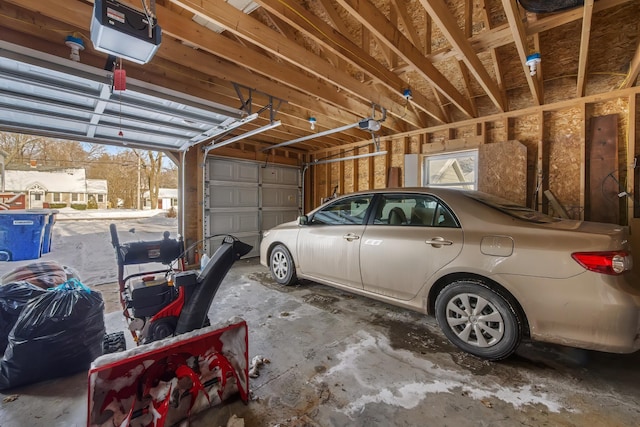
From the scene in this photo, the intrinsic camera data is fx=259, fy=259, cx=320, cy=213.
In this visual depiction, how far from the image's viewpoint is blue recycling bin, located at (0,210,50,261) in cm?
400

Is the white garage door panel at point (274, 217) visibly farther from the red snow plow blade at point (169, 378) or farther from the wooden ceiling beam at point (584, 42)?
the wooden ceiling beam at point (584, 42)

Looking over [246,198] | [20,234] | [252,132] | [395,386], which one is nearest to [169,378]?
[395,386]

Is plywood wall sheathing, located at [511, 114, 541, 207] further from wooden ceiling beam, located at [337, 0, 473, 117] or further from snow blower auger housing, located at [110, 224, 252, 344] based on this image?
snow blower auger housing, located at [110, 224, 252, 344]

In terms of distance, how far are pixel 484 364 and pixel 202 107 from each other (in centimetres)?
369

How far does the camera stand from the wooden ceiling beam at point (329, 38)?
209 cm

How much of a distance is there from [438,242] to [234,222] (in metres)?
4.91

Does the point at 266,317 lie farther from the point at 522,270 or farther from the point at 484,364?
the point at 522,270

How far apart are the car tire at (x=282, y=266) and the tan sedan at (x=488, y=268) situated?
0.78 meters

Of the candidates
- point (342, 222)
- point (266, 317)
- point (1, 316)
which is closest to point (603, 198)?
point (342, 222)

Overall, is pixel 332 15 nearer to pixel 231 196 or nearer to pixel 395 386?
pixel 395 386

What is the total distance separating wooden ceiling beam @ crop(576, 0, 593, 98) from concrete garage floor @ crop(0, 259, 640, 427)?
284 cm

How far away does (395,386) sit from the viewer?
1771 mm

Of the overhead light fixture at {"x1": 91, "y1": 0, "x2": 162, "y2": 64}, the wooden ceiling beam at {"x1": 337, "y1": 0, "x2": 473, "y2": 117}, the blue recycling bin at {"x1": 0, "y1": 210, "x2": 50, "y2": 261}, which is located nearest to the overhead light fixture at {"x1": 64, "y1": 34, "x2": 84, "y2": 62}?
the overhead light fixture at {"x1": 91, "y1": 0, "x2": 162, "y2": 64}

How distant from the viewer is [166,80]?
9.32 ft
